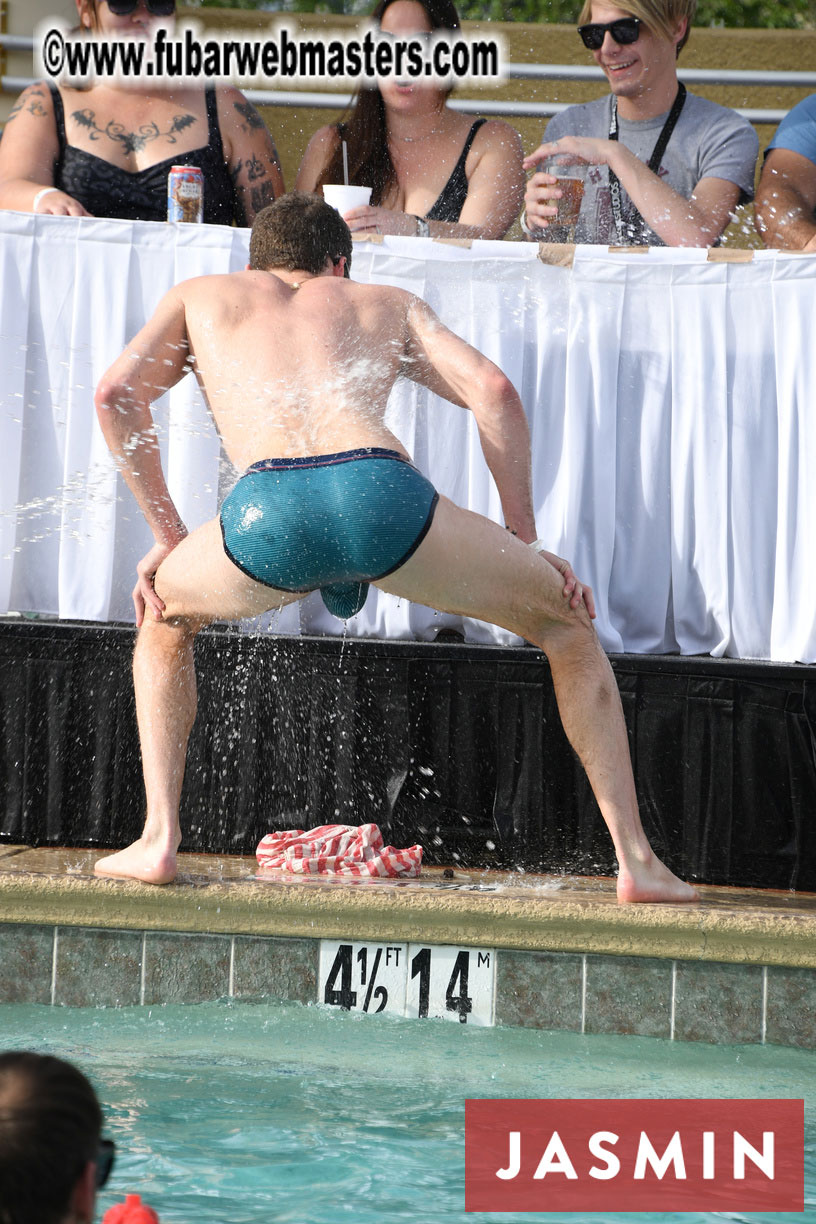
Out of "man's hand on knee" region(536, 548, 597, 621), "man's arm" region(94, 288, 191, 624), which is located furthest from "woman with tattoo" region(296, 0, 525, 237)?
"man's hand on knee" region(536, 548, 597, 621)

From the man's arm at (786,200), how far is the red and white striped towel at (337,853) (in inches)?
86.1

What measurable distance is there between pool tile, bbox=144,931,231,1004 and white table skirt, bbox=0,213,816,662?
0.99m

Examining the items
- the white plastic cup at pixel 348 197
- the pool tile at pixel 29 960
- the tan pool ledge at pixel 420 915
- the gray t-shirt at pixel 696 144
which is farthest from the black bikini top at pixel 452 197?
the pool tile at pixel 29 960

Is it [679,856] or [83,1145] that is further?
[679,856]

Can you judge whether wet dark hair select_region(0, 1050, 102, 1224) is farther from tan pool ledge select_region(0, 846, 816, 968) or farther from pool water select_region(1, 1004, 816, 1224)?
tan pool ledge select_region(0, 846, 816, 968)

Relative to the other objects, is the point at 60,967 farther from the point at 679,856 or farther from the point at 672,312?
the point at 672,312

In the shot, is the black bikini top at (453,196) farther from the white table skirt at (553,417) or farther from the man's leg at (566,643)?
the man's leg at (566,643)

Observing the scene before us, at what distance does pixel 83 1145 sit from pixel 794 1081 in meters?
2.00

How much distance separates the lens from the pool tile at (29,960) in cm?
305

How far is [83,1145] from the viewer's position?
104 cm

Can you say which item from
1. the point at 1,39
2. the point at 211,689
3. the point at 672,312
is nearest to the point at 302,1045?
the point at 211,689

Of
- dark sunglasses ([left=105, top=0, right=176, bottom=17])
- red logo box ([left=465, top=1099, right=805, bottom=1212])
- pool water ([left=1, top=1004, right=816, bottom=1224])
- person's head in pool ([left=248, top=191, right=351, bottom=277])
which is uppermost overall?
dark sunglasses ([left=105, top=0, right=176, bottom=17])

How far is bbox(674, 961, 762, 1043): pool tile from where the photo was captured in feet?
9.58

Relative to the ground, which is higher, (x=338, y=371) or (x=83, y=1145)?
(x=338, y=371)
